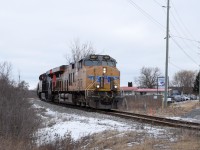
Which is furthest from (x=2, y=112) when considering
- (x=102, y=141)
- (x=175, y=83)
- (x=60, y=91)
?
(x=175, y=83)

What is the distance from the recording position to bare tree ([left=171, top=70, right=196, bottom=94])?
145250 mm

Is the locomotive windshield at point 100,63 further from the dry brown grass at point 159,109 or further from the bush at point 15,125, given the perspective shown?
the bush at point 15,125

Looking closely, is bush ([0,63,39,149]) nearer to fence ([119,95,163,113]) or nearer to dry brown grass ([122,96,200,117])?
dry brown grass ([122,96,200,117])

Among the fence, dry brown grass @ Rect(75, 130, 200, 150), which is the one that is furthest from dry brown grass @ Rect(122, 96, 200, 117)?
dry brown grass @ Rect(75, 130, 200, 150)

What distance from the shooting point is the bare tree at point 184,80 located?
145m

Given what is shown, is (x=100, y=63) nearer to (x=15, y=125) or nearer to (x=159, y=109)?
(x=159, y=109)

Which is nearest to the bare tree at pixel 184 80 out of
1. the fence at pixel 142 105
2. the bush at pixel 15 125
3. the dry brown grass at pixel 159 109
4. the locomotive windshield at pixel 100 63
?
the fence at pixel 142 105

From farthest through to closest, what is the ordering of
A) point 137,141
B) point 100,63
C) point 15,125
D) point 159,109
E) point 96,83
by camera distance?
1. point 159,109
2. point 100,63
3. point 96,83
4. point 15,125
5. point 137,141

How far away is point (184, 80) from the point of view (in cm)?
14975

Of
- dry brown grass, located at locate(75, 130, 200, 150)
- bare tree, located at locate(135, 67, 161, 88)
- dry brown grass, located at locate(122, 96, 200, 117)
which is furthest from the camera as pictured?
bare tree, located at locate(135, 67, 161, 88)

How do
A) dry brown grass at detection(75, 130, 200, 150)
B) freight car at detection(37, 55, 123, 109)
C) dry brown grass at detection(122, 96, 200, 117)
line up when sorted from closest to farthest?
dry brown grass at detection(75, 130, 200, 150) < dry brown grass at detection(122, 96, 200, 117) < freight car at detection(37, 55, 123, 109)

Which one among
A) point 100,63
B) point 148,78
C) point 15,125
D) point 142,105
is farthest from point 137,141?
point 148,78

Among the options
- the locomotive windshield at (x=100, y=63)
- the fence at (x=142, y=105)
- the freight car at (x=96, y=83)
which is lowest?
the fence at (x=142, y=105)

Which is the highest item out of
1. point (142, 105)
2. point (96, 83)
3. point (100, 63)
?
point (100, 63)
